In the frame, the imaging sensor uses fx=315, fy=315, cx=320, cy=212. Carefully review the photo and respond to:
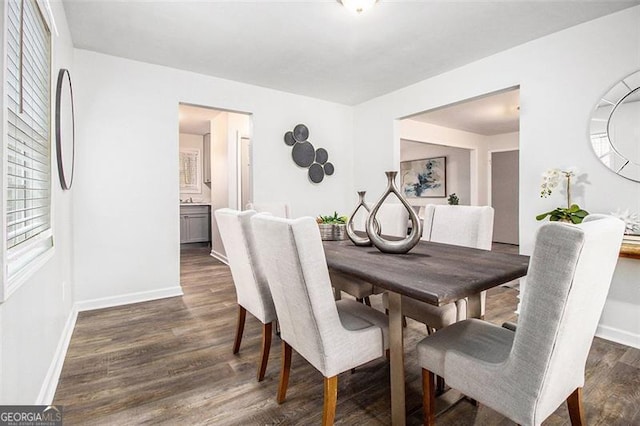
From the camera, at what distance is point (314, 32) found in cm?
264

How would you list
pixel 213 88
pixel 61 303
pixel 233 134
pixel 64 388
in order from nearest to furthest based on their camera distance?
pixel 64 388
pixel 61 303
pixel 213 88
pixel 233 134

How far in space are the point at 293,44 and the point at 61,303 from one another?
2.72 m

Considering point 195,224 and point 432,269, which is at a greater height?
point 432,269

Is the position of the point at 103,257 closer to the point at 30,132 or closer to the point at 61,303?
the point at 61,303

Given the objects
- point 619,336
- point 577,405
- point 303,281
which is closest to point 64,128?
point 303,281

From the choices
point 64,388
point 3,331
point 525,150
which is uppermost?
point 525,150

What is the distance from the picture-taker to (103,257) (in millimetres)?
3053

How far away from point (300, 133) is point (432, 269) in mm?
3281

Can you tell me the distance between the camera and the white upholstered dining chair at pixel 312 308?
3.85 feet

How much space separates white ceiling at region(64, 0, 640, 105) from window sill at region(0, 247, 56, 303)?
6.04 ft

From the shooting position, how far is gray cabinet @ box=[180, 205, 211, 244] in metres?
6.54

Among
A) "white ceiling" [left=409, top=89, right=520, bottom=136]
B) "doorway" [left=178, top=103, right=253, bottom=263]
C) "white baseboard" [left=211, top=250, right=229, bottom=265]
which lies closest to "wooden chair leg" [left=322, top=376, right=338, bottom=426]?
"doorway" [left=178, top=103, right=253, bottom=263]

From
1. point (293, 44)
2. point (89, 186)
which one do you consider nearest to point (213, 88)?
point (293, 44)

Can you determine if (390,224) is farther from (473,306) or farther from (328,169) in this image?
(328,169)
